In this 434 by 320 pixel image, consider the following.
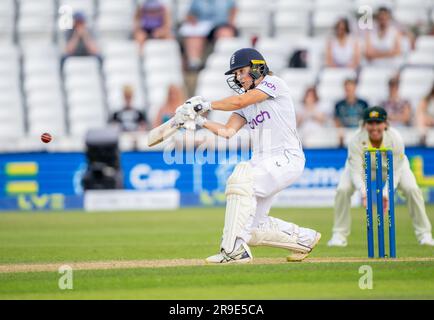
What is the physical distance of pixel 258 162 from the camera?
28.2 feet

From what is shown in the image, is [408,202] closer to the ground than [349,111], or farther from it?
closer to the ground

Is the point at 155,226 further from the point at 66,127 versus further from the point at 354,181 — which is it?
the point at 66,127

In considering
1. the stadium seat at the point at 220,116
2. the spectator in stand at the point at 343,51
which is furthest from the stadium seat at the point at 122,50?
the spectator in stand at the point at 343,51

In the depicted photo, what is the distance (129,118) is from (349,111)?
351 cm

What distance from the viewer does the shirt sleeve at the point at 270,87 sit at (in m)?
8.48

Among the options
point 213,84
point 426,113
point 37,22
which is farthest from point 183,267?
point 37,22

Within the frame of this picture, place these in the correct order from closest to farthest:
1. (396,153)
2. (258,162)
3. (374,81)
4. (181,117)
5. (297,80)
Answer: (181,117)
(258,162)
(396,153)
(374,81)
(297,80)

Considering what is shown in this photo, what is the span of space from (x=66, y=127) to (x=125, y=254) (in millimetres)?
9420

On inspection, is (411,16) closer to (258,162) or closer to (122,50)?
(122,50)

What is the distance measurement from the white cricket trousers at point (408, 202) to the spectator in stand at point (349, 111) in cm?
562

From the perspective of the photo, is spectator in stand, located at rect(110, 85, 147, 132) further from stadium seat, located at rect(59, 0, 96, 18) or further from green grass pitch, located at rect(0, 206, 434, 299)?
green grass pitch, located at rect(0, 206, 434, 299)

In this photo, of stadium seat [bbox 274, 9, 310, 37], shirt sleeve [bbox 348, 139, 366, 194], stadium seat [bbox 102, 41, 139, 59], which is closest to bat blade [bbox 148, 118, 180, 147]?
shirt sleeve [bbox 348, 139, 366, 194]

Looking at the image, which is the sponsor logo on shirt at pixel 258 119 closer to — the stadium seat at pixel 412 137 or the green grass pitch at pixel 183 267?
the green grass pitch at pixel 183 267
